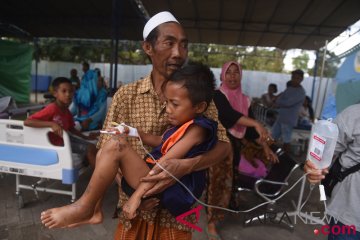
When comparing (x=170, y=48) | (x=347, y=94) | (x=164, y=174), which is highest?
(x=170, y=48)

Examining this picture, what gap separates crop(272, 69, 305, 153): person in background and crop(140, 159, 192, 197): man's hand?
5.31 meters

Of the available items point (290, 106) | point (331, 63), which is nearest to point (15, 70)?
point (290, 106)

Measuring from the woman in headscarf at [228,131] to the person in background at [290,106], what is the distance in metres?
3.56

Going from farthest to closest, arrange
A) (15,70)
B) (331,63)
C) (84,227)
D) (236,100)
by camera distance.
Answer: (15,70)
(331,63)
(84,227)
(236,100)

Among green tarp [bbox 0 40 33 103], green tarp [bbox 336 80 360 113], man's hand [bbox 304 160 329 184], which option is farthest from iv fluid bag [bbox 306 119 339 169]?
green tarp [bbox 0 40 33 103]

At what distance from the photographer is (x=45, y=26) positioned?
9.08 metres

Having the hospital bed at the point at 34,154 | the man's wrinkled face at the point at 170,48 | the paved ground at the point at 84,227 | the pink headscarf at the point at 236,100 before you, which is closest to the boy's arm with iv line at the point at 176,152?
the man's wrinkled face at the point at 170,48

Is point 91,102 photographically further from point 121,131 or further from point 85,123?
point 121,131

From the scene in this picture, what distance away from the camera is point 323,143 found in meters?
1.36

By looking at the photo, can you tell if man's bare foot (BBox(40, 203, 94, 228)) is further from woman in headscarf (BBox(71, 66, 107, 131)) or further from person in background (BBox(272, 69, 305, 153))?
person in background (BBox(272, 69, 305, 153))

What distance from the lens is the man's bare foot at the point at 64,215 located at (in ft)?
4.07

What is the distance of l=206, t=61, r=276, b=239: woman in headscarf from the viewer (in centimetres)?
265

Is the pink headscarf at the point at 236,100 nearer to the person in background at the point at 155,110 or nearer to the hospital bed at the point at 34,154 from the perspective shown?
the person in background at the point at 155,110

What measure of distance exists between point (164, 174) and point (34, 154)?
2009mm
